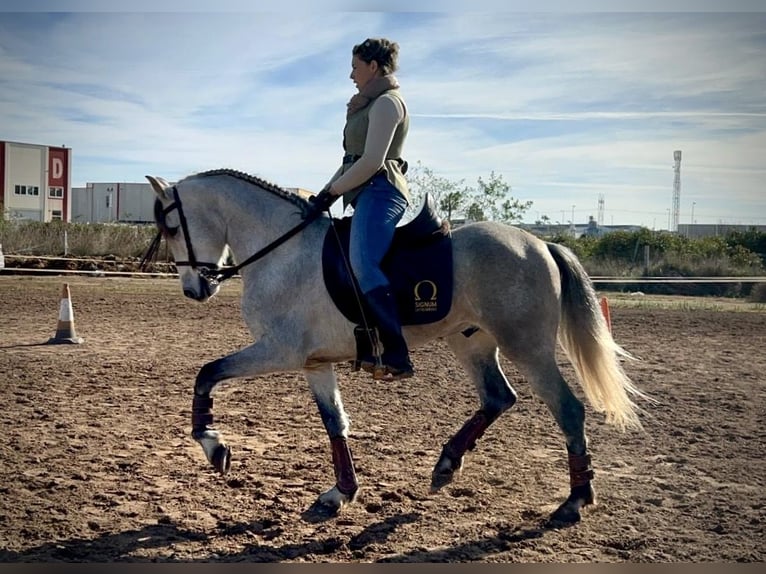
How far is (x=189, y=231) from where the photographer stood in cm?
533

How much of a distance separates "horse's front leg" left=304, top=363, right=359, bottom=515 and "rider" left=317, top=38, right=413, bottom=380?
42 centimetres

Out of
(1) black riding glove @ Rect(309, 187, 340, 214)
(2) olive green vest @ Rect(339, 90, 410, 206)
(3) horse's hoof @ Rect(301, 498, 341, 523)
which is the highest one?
(2) olive green vest @ Rect(339, 90, 410, 206)

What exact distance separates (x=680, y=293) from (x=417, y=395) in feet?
Result: 66.3

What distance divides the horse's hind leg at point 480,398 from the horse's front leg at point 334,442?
0.66m

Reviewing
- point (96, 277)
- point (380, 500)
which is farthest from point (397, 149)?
point (96, 277)

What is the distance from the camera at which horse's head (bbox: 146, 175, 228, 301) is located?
5.32 meters

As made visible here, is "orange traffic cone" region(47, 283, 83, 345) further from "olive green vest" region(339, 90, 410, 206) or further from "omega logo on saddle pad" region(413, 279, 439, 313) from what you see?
"omega logo on saddle pad" region(413, 279, 439, 313)

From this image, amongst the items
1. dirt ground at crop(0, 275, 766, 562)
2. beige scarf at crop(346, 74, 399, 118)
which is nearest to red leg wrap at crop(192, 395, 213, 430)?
dirt ground at crop(0, 275, 766, 562)

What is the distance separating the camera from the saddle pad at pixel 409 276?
5.05 meters

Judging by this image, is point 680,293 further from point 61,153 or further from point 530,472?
point 61,153

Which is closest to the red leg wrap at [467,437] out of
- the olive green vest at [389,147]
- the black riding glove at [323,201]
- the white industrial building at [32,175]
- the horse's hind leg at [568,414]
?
the horse's hind leg at [568,414]

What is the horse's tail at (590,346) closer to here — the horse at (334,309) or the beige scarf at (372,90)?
the horse at (334,309)

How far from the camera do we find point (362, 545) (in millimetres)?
4402

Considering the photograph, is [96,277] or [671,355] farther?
[96,277]
